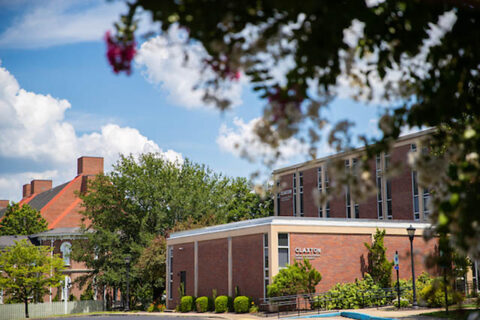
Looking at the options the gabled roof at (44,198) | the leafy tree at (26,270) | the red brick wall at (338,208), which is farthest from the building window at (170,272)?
the gabled roof at (44,198)

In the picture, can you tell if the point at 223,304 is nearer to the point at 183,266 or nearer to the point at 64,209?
the point at 183,266

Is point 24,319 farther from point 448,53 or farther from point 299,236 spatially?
point 448,53

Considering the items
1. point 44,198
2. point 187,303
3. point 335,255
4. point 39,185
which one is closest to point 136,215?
point 187,303

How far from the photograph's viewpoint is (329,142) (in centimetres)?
572

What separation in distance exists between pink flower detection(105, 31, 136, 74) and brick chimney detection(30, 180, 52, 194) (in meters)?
100

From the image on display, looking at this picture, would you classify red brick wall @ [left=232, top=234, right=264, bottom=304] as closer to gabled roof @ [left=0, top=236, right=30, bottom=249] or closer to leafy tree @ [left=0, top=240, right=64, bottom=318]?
leafy tree @ [left=0, top=240, right=64, bottom=318]

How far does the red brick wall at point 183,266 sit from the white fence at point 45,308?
39.9ft

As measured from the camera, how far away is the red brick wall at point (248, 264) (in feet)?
116

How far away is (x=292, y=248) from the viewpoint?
34594mm

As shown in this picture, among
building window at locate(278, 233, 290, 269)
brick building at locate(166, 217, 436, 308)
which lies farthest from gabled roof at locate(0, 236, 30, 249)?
building window at locate(278, 233, 290, 269)

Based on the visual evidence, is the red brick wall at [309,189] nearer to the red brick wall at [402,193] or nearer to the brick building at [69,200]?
the red brick wall at [402,193]

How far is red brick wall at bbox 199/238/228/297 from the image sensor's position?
39188mm

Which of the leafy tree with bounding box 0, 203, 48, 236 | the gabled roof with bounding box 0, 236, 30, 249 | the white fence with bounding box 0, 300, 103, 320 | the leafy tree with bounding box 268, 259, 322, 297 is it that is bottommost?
the white fence with bounding box 0, 300, 103, 320

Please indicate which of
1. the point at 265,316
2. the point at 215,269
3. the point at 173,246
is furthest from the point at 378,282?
the point at 173,246
